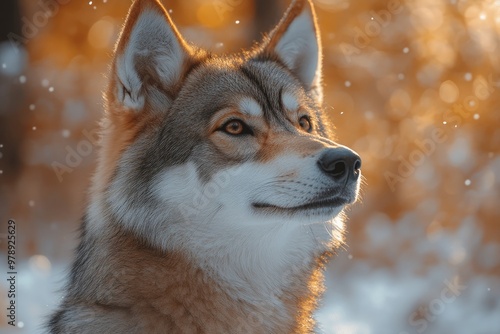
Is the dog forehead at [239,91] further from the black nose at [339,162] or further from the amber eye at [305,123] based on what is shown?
the black nose at [339,162]

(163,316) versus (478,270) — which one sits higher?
(163,316)

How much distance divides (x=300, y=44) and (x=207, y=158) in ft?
4.57

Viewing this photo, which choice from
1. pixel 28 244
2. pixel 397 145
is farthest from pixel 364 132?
pixel 28 244

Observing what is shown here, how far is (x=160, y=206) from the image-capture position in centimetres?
367

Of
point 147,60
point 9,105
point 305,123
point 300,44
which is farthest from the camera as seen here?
point 9,105

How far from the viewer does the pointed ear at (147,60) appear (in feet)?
12.4

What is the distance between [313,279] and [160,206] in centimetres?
98

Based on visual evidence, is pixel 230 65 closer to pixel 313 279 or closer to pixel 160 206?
pixel 160 206

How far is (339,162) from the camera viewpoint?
351cm

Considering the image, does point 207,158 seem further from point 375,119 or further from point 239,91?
point 375,119

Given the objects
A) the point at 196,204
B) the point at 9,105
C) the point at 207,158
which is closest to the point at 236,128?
the point at 207,158

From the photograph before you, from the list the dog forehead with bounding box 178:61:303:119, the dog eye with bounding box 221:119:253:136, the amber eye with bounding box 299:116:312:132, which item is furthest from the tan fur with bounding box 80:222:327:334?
the amber eye with bounding box 299:116:312:132

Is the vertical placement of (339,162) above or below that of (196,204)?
above

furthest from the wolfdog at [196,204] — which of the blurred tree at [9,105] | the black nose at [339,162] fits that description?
the blurred tree at [9,105]
